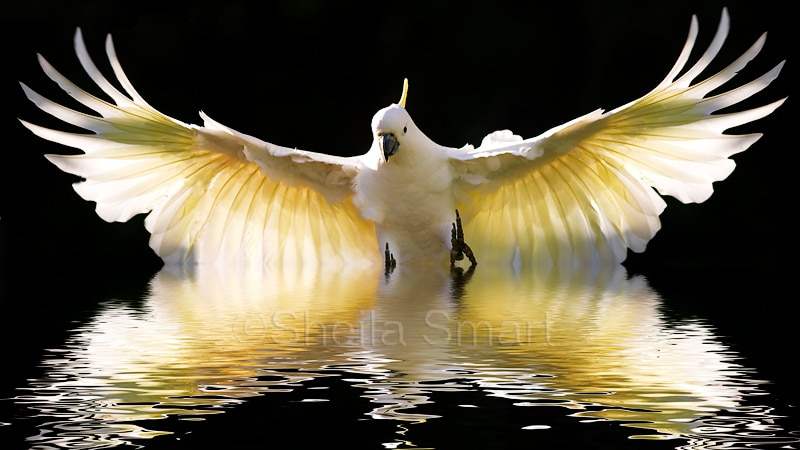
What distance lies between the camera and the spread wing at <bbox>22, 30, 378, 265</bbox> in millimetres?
4973

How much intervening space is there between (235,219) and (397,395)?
3.55 m

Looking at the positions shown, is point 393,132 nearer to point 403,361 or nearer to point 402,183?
point 402,183

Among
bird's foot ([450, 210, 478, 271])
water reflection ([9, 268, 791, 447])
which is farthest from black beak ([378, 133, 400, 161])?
water reflection ([9, 268, 791, 447])

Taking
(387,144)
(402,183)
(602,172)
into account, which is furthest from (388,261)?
(602,172)

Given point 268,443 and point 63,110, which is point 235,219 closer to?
point 63,110

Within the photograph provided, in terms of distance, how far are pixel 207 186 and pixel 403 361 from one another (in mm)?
3074

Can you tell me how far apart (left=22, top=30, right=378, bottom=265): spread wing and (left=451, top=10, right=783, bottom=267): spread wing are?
2.41 feet

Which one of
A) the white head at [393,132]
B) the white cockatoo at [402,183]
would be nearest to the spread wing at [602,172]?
the white cockatoo at [402,183]

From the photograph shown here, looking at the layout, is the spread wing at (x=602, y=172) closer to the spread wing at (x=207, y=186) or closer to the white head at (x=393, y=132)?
the white head at (x=393, y=132)

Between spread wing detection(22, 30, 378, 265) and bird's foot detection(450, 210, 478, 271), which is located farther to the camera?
bird's foot detection(450, 210, 478, 271)

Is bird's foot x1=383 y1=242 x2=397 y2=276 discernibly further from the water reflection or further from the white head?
the water reflection

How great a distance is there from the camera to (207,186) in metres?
5.45

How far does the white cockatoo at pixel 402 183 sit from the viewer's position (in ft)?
15.8

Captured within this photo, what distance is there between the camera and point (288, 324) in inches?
130
